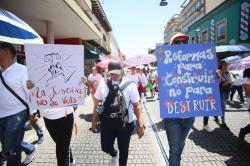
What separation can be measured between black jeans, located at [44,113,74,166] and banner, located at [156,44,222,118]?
1288 mm

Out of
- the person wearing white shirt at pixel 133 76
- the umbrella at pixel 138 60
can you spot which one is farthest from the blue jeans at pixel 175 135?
the umbrella at pixel 138 60

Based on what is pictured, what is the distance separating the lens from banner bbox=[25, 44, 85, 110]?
3201mm

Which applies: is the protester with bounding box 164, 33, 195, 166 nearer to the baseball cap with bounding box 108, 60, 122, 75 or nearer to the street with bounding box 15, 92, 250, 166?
the baseball cap with bounding box 108, 60, 122, 75

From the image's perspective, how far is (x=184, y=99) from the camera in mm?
3439

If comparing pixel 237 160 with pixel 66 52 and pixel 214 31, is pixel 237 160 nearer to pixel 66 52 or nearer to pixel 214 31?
pixel 66 52

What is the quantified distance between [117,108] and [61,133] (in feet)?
2.70

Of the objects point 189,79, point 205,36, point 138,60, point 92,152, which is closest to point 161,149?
point 92,152

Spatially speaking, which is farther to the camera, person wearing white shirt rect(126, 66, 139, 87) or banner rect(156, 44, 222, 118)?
person wearing white shirt rect(126, 66, 139, 87)

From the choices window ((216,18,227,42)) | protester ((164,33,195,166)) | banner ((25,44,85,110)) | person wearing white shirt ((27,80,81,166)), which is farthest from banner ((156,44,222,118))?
window ((216,18,227,42))

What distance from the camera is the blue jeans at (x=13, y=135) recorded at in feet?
10.2

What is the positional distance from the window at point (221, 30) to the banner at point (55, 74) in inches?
878

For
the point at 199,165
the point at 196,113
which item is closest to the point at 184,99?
the point at 196,113

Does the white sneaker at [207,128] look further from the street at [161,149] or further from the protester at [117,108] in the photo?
the protester at [117,108]

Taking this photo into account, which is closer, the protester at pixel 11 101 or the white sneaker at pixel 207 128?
the protester at pixel 11 101
